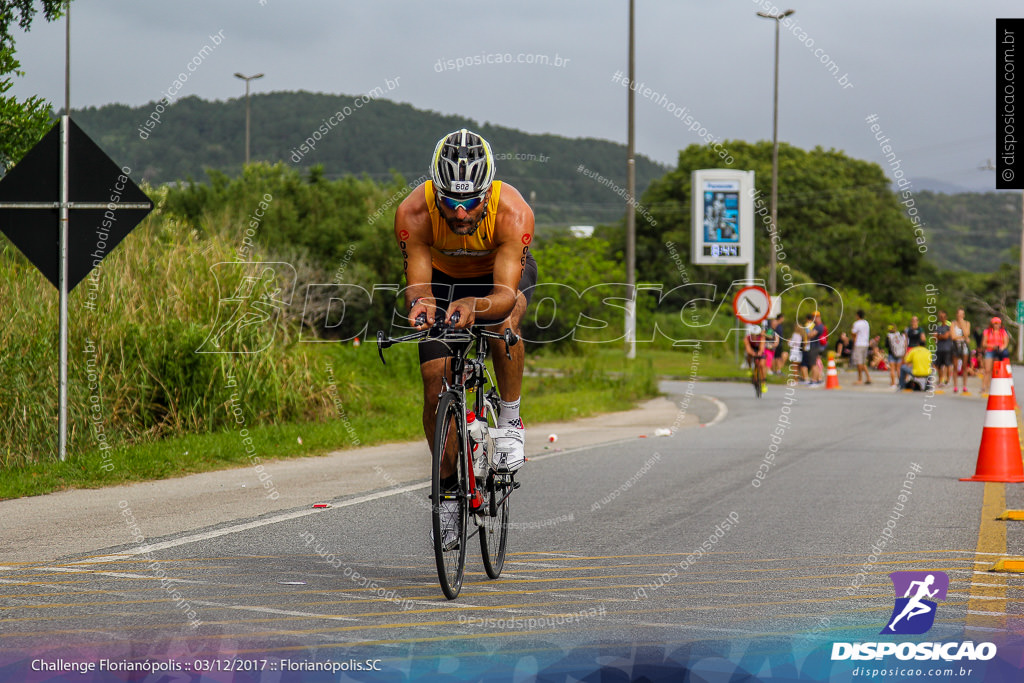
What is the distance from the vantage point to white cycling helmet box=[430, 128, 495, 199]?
5.66m

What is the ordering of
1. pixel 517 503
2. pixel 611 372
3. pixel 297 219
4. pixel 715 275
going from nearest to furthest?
pixel 517 503 → pixel 611 372 → pixel 297 219 → pixel 715 275

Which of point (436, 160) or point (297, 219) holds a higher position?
point (297, 219)

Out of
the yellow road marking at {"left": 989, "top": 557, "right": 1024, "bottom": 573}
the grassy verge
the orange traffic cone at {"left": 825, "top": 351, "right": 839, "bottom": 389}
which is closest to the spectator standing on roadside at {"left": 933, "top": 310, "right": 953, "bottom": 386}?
the orange traffic cone at {"left": 825, "top": 351, "right": 839, "bottom": 389}

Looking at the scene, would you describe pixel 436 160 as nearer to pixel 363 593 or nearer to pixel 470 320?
pixel 470 320

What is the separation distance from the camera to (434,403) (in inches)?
235

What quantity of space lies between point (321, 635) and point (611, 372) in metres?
21.3

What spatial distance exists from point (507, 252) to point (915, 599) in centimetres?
270

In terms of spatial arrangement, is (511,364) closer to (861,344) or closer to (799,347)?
(799,347)

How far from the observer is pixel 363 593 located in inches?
230

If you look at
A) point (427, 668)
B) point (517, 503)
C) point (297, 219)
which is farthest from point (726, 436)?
point (297, 219)

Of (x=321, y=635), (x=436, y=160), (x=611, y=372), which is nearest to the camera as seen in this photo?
(x=321, y=635)

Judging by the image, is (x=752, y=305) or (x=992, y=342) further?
(x=752, y=305)

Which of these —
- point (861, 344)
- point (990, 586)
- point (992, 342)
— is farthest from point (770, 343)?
point (990, 586)

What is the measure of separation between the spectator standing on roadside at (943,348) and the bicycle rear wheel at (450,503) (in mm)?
23726
